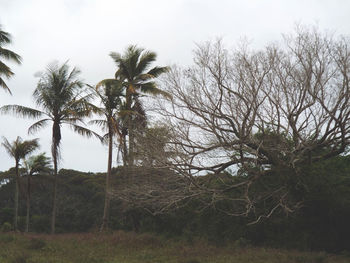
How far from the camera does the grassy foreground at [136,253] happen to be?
11.1 metres

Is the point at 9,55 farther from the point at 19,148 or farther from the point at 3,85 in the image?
the point at 19,148

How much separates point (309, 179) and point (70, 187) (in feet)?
106

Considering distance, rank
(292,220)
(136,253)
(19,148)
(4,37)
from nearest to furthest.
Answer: (136,253), (292,220), (4,37), (19,148)

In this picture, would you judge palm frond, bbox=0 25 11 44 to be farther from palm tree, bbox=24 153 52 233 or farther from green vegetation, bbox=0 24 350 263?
palm tree, bbox=24 153 52 233


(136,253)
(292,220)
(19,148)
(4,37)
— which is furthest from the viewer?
(19,148)

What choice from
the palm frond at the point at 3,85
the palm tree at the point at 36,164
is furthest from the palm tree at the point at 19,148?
the palm frond at the point at 3,85

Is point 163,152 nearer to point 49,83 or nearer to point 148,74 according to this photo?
point 148,74

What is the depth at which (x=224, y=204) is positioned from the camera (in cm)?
1705

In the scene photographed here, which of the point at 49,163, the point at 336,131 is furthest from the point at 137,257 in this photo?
the point at 49,163

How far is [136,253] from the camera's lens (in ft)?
42.1

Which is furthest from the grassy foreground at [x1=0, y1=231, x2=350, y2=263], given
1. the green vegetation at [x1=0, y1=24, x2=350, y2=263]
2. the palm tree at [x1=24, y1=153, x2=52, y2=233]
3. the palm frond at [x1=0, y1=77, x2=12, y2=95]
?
the palm tree at [x1=24, y1=153, x2=52, y2=233]

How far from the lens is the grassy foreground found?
11102 millimetres

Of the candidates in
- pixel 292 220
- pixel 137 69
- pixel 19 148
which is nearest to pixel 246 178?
pixel 292 220

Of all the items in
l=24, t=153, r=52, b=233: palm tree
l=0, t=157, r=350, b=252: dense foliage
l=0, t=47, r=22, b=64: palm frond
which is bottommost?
l=0, t=157, r=350, b=252: dense foliage
